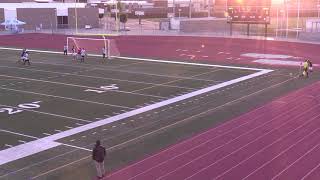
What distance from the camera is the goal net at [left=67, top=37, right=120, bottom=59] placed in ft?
136

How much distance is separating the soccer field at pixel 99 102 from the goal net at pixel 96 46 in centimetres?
400

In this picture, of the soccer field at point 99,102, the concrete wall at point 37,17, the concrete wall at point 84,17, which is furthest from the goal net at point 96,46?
the concrete wall at point 84,17

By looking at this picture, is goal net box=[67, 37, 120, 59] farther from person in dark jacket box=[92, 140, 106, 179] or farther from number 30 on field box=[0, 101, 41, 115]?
person in dark jacket box=[92, 140, 106, 179]

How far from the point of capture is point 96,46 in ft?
153

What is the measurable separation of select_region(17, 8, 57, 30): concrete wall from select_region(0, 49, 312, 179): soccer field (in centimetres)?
3921

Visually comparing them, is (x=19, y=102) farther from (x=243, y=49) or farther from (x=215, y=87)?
(x=243, y=49)

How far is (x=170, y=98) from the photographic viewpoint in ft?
77.7

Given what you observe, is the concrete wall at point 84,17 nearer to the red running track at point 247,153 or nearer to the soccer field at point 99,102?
the soccer field at point 99,102

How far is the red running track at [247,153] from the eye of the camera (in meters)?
13.3

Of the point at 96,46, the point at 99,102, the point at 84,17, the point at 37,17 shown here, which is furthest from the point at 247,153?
the point at 84,17

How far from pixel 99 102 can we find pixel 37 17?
2254 inches

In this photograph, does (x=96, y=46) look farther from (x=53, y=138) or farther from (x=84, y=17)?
(x=84, y=17)

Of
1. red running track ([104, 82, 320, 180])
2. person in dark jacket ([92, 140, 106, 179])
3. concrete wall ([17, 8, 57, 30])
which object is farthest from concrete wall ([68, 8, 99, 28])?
person in dark jacket ([92, 140, 106, 179])

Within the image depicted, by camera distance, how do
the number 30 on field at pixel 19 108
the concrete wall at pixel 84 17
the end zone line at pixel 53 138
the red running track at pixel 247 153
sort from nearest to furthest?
the red running track at pixel 247 153 → the end zone line at pixel 53 138 → the number 30 on field at pixel 19 108 → the concrete wall at pixel 84 17
